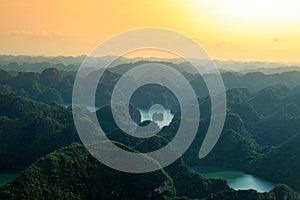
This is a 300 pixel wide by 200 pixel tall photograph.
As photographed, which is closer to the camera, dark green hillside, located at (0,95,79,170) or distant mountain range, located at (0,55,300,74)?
dark green hillside, located at (0,95,79,170)

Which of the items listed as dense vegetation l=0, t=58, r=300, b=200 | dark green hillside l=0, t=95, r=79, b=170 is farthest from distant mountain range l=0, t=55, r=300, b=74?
dark green hillside l=0, t=95, r=79, b=170

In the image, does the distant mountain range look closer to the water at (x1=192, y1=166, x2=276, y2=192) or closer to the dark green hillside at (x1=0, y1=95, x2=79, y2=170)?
the water at (x1=192, y1=166, x2=276, y2=192)

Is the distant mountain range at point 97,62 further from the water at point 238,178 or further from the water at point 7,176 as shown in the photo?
the water at point 7,176

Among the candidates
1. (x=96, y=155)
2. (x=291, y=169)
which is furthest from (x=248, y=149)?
(x=96, y=155)

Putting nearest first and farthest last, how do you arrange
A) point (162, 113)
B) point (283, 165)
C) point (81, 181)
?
point (81, 181), point (283, 165), point (162, 113)

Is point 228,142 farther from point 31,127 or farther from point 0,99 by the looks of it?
point 0,99

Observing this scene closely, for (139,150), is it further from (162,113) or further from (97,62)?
(97,62)

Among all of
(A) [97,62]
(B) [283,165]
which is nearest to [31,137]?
(B) [283,165]

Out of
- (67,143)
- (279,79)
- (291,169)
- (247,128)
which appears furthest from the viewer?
(279,79)
